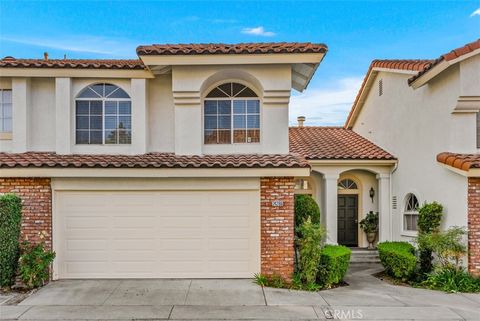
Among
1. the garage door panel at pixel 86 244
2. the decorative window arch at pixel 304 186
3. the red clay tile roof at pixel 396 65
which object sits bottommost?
the garage door panel at pixel 86 244

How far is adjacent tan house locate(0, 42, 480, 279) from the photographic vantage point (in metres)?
9.53

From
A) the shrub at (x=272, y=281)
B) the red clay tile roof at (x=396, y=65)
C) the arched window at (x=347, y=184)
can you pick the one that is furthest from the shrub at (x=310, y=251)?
the red clay tile roof at (x=396, y=65)

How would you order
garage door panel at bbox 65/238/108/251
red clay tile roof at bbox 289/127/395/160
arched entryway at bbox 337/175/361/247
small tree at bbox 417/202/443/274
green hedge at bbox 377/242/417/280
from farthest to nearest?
1. arched entryway at bbox 337/175/361/247
2. red clay tile roof at bbox 289/127/395/160
3. small tree at bbox 417/202/443/274
4. green hedge at bbox 377/242/417/280
5. garage door panel at bbox 65/238/108/251

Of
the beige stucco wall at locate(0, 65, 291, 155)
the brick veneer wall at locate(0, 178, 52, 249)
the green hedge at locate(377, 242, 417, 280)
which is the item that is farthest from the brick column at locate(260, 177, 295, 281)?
the brick veneer wall at locate(0, 178, 52, 249)

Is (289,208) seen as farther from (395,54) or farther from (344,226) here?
(395,54)

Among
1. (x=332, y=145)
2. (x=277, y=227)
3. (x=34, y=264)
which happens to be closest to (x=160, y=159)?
(x=277, y=227)

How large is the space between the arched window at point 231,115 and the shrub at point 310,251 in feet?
9.48

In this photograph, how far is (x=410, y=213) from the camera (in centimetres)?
1234

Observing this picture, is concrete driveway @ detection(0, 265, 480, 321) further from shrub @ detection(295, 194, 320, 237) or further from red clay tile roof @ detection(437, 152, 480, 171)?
red clay tile roof @ detection(437, 152, 480, 171)

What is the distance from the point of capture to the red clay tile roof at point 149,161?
9297 mm

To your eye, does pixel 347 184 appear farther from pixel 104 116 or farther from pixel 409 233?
pixel 104 116

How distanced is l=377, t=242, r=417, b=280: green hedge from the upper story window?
11157mm

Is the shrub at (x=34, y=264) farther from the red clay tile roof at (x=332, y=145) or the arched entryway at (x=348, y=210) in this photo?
the arched entryway at (x=348, y=210)

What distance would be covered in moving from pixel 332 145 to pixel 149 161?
25.6 ft
